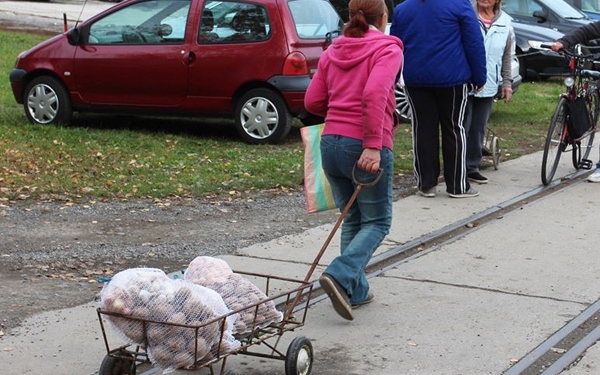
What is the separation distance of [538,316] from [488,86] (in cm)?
429

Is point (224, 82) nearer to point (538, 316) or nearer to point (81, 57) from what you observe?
point (81, 57)

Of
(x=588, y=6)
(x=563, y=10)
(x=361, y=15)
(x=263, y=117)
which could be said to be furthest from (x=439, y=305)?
(x=588, y=6)

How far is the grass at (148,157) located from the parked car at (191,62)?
317 mm

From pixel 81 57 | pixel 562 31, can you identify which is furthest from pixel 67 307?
pixel 562 31

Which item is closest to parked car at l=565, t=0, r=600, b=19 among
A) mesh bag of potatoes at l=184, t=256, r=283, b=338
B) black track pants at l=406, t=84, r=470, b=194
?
black track pants at l=406, t=84, r=470, b=194

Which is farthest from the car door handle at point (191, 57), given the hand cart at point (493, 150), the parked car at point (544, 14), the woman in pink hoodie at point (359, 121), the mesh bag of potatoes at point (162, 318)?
the parked car at point (544, 14)

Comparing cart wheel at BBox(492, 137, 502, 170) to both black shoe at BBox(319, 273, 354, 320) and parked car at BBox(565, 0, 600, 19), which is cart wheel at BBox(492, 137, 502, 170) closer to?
black shoe at BBox(319, 273, 354, 320)

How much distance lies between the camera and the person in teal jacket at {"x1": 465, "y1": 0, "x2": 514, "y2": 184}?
1027 centimetres

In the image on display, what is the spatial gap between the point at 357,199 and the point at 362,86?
0.61 metres

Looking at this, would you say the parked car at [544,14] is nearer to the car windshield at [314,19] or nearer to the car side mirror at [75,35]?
the car windshield at [314,19]

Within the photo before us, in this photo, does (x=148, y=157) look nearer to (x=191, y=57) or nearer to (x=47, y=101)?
(x=191, y=57)

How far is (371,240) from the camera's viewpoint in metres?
6.02

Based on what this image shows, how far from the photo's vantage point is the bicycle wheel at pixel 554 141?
10.2m

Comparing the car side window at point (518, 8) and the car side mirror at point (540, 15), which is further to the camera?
the car side window at point (518, 8)
